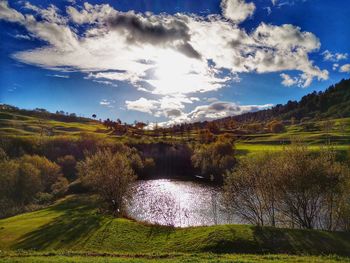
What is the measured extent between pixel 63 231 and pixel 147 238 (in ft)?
49.2

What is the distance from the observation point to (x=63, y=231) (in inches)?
2159

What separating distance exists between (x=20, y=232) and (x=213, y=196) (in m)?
57.6

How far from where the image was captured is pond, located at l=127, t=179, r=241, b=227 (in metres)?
73.4

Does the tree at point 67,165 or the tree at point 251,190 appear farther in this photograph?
the tree at point 67,165

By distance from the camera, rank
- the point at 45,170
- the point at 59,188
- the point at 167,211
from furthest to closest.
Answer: the point at 45,170 < the point at 59,188 < the point at 167,211

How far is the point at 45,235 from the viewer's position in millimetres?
52812

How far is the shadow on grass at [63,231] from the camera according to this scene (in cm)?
4912

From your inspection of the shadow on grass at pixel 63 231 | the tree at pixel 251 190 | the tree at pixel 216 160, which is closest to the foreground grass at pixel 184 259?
the shadow on grass at pixel 63 231

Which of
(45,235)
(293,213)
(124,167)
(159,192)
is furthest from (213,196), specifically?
(45,235)

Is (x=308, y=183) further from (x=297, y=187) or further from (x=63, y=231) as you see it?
(x=63, y=231)

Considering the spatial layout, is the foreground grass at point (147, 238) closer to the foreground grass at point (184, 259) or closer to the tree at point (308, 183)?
the foreground grass at point (184, 259)

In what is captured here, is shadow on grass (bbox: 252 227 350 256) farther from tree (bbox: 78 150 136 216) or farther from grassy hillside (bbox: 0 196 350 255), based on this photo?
tree (bbox: 78 150 136 216)

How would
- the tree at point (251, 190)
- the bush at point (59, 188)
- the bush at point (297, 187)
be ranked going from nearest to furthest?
1. the bush at point (297, 187)
2. the tree at point (251, 190)
3. the bush at point (59, 188)

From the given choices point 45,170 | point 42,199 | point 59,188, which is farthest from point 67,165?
point 42,199
